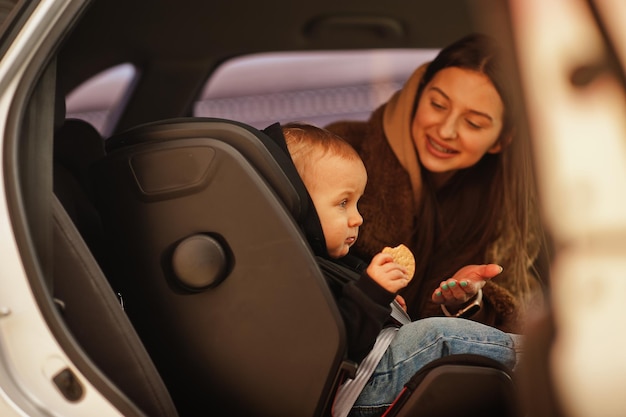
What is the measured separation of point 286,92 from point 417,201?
3003 millimetres

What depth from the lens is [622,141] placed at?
108cm

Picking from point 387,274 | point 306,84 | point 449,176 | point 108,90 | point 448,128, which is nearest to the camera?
point 387,274

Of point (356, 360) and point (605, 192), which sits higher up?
point (605, 192)

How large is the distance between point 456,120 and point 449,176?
0.15 m

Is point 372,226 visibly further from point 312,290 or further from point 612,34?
point 612,34

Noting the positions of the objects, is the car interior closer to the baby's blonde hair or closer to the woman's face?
the baby's blonde hair

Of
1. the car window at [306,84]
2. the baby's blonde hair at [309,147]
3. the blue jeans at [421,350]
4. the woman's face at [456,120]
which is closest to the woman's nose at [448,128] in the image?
the woman's face at [456,120]

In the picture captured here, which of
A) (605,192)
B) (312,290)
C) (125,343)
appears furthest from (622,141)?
(125,343)

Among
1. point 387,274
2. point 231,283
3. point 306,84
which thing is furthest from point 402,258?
point 306,84

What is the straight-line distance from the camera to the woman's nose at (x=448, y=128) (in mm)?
2146

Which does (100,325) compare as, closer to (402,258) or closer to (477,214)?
(402,258)

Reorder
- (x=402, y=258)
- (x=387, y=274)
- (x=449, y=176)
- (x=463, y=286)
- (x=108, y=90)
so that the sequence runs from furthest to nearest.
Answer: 1. (x=108, y=90)
2. (x=449, y=176)
3. (x=463, y=286)
4. (x=402, y=258)
5. (x=387, y=274)

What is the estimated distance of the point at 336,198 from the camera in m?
1.62

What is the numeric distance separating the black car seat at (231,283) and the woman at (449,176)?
2.04ft
